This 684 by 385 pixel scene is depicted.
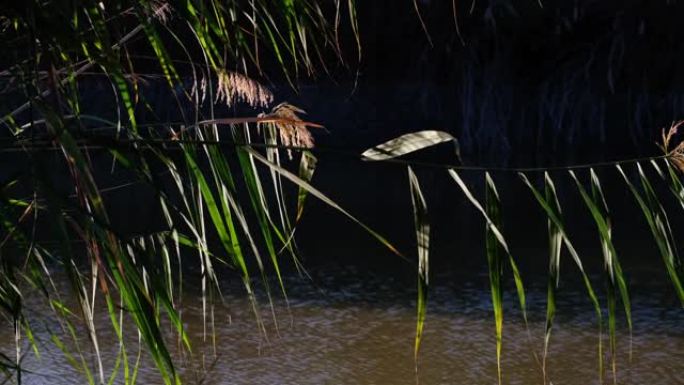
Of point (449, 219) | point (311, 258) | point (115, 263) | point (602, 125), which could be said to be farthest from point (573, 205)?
point (115, 263)

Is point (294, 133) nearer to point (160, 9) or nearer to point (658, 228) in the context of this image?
point (160, 9)

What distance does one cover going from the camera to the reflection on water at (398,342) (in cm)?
373

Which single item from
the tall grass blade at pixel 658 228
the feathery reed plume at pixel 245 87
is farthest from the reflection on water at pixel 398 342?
the tall grass blade at pixel 658 228

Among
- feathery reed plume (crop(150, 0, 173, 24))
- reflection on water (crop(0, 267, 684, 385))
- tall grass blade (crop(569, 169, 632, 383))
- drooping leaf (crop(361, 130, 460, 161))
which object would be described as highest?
feathery reed plume (crop(150, 0, 173, 24))

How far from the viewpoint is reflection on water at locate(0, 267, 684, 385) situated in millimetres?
3734

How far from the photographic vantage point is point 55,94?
2.99 ft

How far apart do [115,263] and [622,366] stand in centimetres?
304

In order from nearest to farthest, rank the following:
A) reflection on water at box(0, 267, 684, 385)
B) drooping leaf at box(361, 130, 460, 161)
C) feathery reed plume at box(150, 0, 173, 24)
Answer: drooping leaf at box(361, 130, 460, 161)
feathery reed plume at box(150, 0, 173, 24)
reflection on water at box(0, 267, 684, 385)

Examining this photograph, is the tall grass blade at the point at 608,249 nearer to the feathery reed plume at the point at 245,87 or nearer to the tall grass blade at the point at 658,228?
the tall grass blade at the point at 658,228

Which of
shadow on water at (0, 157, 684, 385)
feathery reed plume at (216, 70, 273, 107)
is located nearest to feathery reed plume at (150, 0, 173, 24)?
feathery reed plume at (216, 70, 273, 107)

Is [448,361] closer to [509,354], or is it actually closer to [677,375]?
[509,354]

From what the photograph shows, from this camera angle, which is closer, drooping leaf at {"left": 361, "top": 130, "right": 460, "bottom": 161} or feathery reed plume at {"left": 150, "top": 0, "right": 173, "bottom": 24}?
drooping leaf at {"left": 361, "top": 130, "right": 460, "bottom": 161}

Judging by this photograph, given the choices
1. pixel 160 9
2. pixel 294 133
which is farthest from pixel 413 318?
pixel 294 133

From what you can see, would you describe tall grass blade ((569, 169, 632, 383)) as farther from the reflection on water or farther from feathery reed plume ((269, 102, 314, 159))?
the reflection on water
